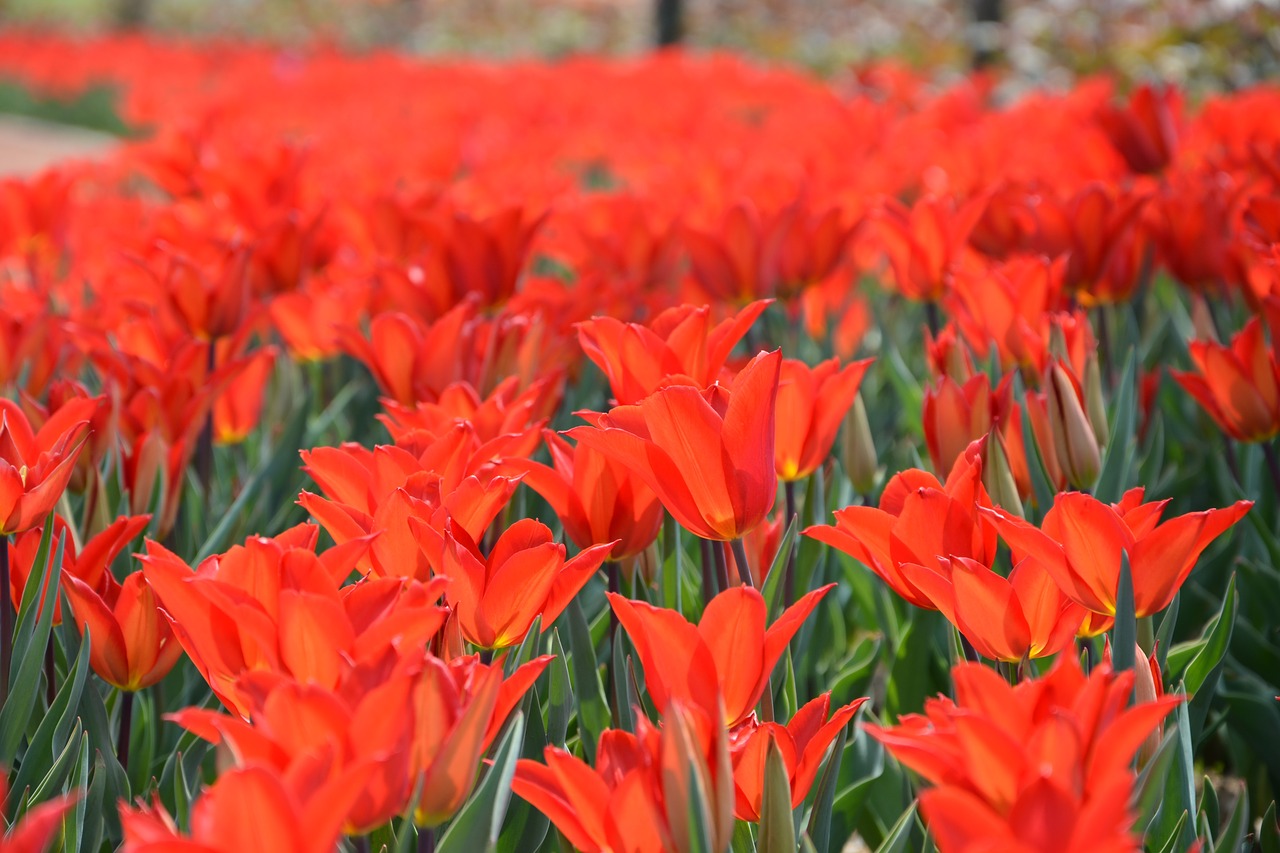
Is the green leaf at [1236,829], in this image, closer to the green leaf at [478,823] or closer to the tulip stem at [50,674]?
the green leaf at [478,823]

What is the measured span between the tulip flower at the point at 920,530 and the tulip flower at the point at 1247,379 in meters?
0.56

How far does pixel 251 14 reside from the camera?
29109mm

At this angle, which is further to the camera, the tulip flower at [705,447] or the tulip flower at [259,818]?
the tulip flower at [705,447]

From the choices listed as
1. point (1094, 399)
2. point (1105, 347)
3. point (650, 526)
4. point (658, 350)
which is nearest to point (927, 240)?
point (1105, 347)

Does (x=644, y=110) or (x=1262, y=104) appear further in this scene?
(x=644, y=110)

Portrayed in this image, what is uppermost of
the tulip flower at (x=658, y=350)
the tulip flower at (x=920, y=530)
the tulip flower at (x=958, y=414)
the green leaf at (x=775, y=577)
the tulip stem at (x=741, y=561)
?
the tulip flower at (x=658, y=350)

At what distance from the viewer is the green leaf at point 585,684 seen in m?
1.15

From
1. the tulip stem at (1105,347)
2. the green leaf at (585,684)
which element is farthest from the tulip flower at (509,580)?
the tulip stem at (1105,347)

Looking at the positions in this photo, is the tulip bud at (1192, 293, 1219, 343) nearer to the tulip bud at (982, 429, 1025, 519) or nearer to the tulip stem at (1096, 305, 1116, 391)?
the tulip stem at (1096, 305, 1116, 391)

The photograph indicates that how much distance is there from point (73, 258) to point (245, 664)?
2.92 metres

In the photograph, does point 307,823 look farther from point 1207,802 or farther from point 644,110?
point 644,110

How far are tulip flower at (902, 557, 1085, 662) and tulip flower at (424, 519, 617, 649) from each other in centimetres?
27

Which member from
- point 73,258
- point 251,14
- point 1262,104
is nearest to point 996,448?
point 1262,104

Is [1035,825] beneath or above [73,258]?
above
